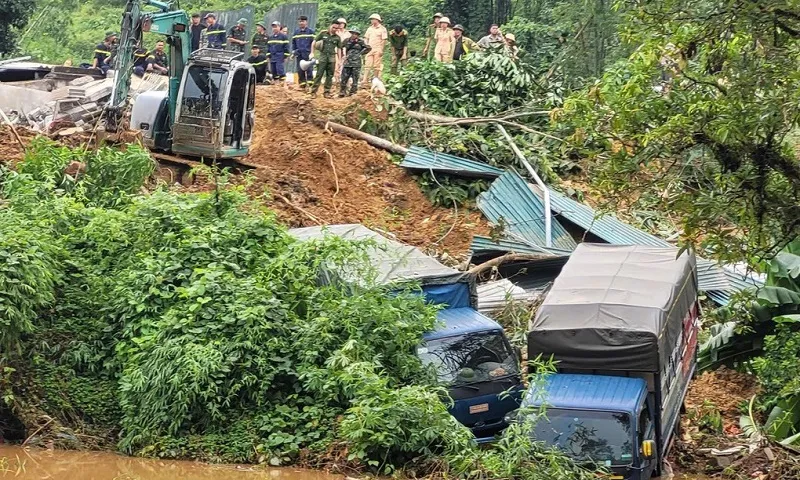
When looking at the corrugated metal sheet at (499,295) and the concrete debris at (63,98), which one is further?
the concrete debris at (63,98)

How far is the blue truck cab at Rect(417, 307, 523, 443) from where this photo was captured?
13906 mm

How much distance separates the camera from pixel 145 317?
48.4 ft

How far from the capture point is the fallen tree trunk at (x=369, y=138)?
955 inches

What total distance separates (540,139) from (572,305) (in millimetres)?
10814

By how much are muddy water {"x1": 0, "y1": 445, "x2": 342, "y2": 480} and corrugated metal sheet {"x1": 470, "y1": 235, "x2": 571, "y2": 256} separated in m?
8.04

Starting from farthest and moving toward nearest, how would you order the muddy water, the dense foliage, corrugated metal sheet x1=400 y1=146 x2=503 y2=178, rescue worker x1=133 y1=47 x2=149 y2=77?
rescue worker x1=133 y1=47 x2=149 y2=77 → corrugated metal sheet x1=400 y1=146 x2=503 y2=178 → the dense foliage → the muddy water

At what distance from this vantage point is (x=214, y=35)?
102 ft

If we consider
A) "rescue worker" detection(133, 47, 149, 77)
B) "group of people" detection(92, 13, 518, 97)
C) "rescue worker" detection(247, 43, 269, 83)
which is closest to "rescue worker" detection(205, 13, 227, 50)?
"group of people" detection(92, 13, 518, 97)

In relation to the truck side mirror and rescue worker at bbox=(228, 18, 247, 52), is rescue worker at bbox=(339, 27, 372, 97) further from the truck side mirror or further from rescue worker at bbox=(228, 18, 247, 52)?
the truck side mirror

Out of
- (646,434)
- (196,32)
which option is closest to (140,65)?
(196,32)

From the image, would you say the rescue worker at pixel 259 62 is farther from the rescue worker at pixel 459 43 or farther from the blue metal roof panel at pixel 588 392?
the blue metal roof panel at pixel 588 392

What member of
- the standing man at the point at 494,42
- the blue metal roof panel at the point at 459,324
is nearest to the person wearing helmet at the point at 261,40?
the standing man at the point at 494,42

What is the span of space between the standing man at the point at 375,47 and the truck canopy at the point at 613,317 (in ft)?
45.4

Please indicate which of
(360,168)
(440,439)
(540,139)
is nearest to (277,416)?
(440,439)
